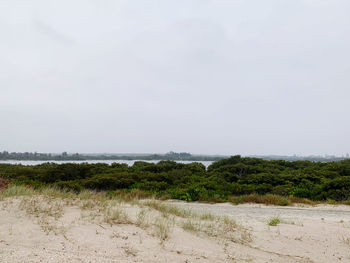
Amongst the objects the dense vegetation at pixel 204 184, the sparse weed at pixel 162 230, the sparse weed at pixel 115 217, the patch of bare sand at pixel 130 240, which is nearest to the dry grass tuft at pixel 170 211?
the patch of bare sand at pixel 130 240

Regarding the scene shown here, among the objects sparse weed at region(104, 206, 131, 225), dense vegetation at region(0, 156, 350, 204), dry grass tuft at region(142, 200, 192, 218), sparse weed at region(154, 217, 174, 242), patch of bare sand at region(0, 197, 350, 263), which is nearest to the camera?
patch of bare sand at region(0, 197, 350, 263)

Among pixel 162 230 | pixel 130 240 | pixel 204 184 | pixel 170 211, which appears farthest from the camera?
pixel 204 184

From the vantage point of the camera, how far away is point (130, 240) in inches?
219

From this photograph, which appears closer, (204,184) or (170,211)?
(170,211)

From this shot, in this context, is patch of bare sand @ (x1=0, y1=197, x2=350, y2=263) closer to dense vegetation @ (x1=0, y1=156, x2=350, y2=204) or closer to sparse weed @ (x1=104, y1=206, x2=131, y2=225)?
sparse weed @ (x1=104, y1=206, x2=131, y2=225)

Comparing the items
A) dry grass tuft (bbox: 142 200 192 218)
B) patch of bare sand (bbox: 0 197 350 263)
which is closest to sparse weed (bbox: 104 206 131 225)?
patch of bare sand (bbox: 0 197 350 263)

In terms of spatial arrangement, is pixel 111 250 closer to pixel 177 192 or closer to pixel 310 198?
pixel 177 192

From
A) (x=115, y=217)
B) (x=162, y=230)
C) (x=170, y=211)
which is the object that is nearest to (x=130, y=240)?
(x=162, y=230)

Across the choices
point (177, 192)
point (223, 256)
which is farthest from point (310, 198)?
point (223, 256)

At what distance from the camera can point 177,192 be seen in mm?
17016

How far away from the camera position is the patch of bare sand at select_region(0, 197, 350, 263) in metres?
4.68

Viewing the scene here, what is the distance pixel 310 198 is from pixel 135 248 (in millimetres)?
15813

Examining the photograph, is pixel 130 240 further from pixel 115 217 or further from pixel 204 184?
pixel 204 184

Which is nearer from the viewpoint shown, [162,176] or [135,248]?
[135,248]
